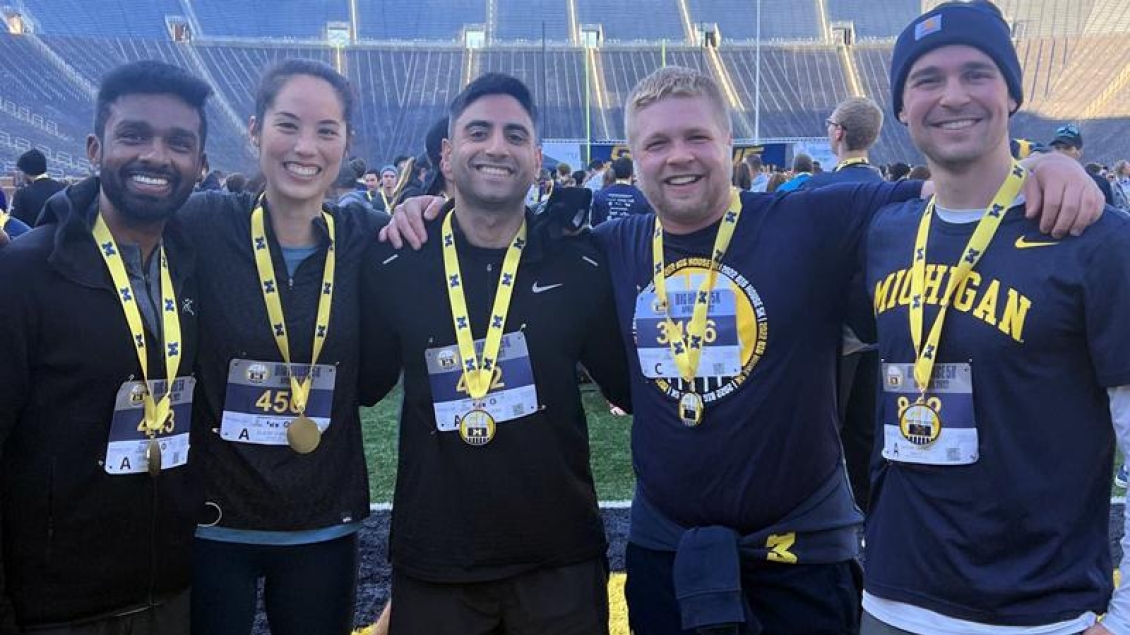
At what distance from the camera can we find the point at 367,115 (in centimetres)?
3550

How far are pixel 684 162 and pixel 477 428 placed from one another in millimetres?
841

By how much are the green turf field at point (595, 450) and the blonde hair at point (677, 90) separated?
2.62 meters

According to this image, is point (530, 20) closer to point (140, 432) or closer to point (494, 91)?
point (494, 91)

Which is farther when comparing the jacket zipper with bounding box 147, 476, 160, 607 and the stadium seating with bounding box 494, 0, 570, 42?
the stadium seating with bounding box 494, 0, 570, 42

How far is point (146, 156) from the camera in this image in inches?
88.6

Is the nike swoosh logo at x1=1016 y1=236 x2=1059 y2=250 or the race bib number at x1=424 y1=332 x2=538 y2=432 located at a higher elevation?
the nike swoosh logo at x1=1016 y1=236 x2=1059 y2=250

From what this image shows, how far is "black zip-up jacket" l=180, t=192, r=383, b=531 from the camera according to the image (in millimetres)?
2314

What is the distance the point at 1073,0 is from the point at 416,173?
144 ft

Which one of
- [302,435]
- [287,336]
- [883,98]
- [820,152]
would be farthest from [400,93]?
[302,435]

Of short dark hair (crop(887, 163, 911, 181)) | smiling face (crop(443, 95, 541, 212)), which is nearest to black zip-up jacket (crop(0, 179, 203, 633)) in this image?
smiling face (crop(443, 95, 541, 212))

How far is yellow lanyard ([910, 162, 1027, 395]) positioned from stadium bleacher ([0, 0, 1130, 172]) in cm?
3008

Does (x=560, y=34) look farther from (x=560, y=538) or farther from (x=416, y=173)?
(x=560, y=538)

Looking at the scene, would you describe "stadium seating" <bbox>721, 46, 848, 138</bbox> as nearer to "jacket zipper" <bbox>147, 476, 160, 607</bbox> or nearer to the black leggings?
the black leggings

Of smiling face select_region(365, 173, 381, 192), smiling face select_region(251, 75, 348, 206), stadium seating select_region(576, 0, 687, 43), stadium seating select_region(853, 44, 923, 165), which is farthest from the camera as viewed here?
stadium seating select_region(576, 0, 687, 43)
